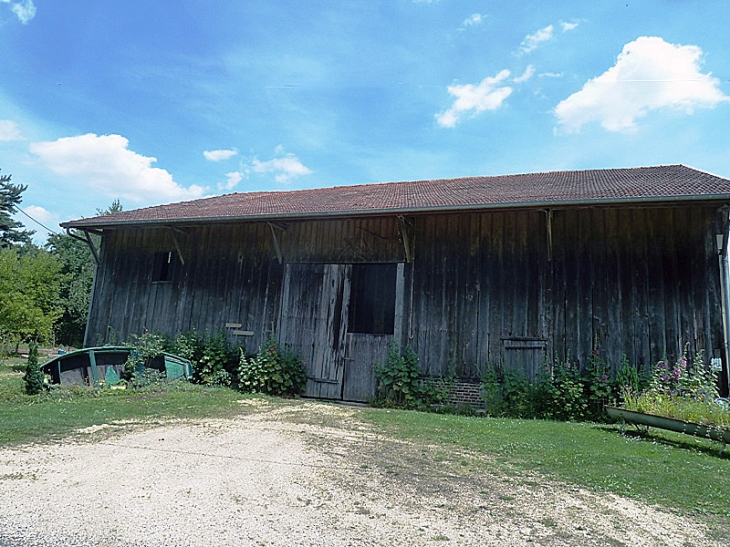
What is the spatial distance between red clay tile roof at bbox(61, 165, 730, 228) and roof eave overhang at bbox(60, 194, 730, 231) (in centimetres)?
2

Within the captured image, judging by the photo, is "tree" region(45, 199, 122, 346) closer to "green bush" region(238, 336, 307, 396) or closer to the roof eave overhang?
the roof eave overhang

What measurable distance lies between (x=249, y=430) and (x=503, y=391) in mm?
4794

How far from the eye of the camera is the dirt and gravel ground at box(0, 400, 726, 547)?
119 inches

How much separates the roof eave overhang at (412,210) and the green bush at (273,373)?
271 centimetres

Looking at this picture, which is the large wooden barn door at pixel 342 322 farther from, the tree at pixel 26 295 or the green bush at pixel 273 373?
the tree at pixel 26 295

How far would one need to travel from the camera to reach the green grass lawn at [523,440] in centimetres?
432

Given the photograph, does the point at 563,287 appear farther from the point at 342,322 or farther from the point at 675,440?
the point at 342,322

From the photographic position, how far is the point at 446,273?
1036 cm

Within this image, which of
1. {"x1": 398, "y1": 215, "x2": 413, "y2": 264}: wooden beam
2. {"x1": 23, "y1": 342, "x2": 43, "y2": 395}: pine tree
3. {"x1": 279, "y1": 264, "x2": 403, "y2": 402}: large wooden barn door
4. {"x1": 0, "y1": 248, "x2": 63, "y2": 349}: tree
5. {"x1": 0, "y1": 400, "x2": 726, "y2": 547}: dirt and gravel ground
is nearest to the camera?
{"x1": 0, "y1": 400, "x2": 726, "y2": 547}: dirt and gravel ground

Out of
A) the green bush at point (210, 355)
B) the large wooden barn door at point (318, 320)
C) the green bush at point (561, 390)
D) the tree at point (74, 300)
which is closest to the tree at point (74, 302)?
the tree at point (74, 300)

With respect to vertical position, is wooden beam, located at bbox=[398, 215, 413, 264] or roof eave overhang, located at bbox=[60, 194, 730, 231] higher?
roof eave overhang, located at bbox=[60, 194, 730, 231]

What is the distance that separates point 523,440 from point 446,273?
179 inches

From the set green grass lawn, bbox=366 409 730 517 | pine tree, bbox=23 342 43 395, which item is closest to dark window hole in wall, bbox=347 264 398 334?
green grass lawn, bbox=366 409 730 517

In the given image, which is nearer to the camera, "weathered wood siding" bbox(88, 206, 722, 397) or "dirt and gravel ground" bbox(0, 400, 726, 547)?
"dirt and gravel ground" bbox(0, 400, 726, 547)
